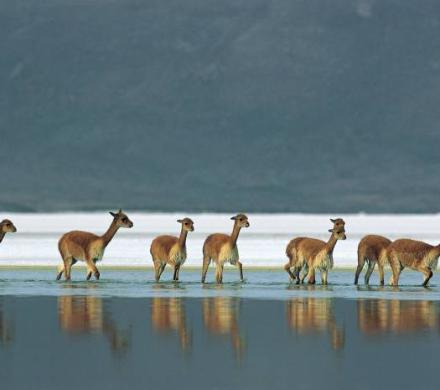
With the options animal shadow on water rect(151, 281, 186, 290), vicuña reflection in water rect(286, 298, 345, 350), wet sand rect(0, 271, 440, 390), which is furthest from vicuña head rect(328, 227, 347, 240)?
vicuña reflection in water rect(286, 298, 345, 350)

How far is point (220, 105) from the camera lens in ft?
450

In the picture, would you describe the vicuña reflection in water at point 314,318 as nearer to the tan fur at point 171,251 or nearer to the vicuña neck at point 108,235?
the tan fur at point 171,251

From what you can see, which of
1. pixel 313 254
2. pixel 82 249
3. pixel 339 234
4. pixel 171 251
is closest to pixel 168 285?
pixel 171 251

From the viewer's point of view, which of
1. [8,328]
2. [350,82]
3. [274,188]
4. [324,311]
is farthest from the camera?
[350,82]

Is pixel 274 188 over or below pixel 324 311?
over

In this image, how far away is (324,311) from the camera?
68.2ft

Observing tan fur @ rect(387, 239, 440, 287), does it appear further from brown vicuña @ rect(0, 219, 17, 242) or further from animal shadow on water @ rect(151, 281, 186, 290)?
brown vicuña @ rect(0, 219, 17, 242)

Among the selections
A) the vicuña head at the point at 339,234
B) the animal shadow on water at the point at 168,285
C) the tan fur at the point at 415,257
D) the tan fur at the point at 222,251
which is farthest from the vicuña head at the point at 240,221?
the tan fur at the point at 415,257

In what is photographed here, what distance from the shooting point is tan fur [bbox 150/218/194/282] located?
27.3 meters

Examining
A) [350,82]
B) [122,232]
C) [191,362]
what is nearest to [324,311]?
[191,362]

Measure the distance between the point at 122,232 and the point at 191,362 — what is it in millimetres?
34758

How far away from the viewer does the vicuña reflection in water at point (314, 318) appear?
1786 centimetres

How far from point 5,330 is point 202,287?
26.7 ft

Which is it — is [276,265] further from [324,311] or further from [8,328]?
[8,328]
